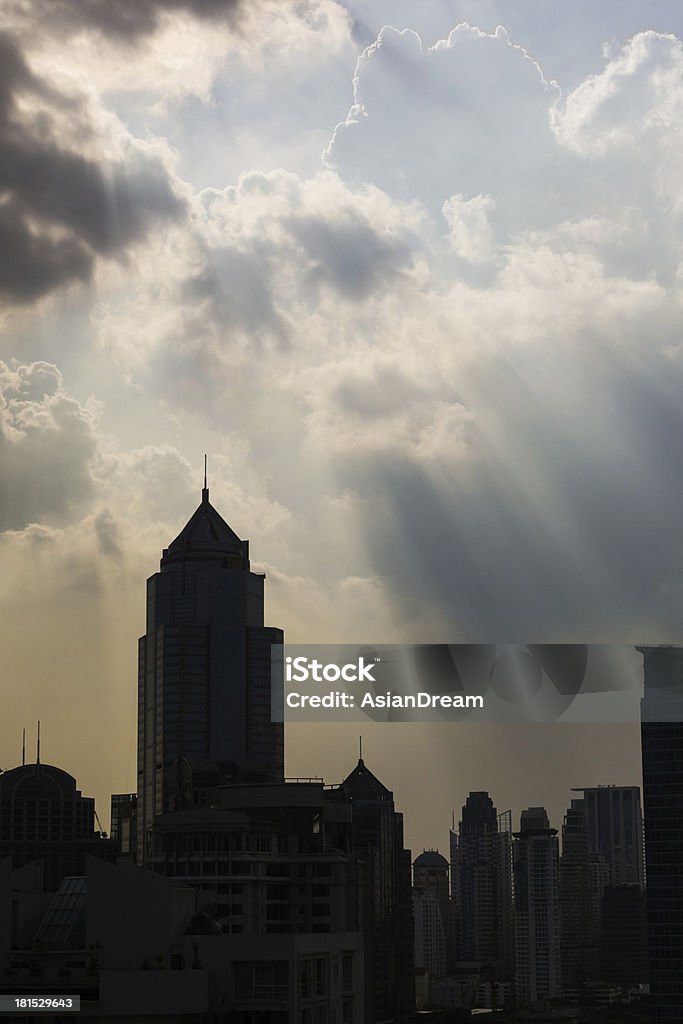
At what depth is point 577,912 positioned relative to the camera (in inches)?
944

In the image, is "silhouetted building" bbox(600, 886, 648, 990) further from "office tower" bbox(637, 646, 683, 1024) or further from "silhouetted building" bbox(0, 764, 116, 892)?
"silhouetted building" bbox(0, 764, 116, 892)

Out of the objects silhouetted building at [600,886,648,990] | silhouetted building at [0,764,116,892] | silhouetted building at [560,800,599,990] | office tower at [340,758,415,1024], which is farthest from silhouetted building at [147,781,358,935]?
silhouetted building at [600,886,648,990]

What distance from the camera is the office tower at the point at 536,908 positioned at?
2264 cm

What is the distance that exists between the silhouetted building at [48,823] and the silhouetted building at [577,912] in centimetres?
→ 758

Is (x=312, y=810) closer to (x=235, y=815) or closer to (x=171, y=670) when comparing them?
(x=235, y=815)

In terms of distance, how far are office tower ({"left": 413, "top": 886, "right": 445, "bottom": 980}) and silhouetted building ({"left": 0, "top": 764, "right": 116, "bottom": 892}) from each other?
475cm

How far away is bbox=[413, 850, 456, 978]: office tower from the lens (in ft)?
67.5

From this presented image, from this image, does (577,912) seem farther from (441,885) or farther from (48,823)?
(48,823)

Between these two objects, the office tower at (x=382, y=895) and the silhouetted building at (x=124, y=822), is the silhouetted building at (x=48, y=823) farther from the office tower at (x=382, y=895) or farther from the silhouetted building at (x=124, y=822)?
the office tower at (x=382, y=895)

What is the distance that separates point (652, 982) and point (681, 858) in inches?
81.2

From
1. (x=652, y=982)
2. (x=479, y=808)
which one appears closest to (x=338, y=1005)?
(x=479, y=808)

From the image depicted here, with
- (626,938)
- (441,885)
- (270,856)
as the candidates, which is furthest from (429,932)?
(270,856)

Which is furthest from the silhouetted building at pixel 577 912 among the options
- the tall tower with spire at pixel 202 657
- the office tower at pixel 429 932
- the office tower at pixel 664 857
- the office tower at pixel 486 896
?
the tall tower with spire at pixel 202 657

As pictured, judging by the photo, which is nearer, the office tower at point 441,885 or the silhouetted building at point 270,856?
the silhouetted building at point 270,856
